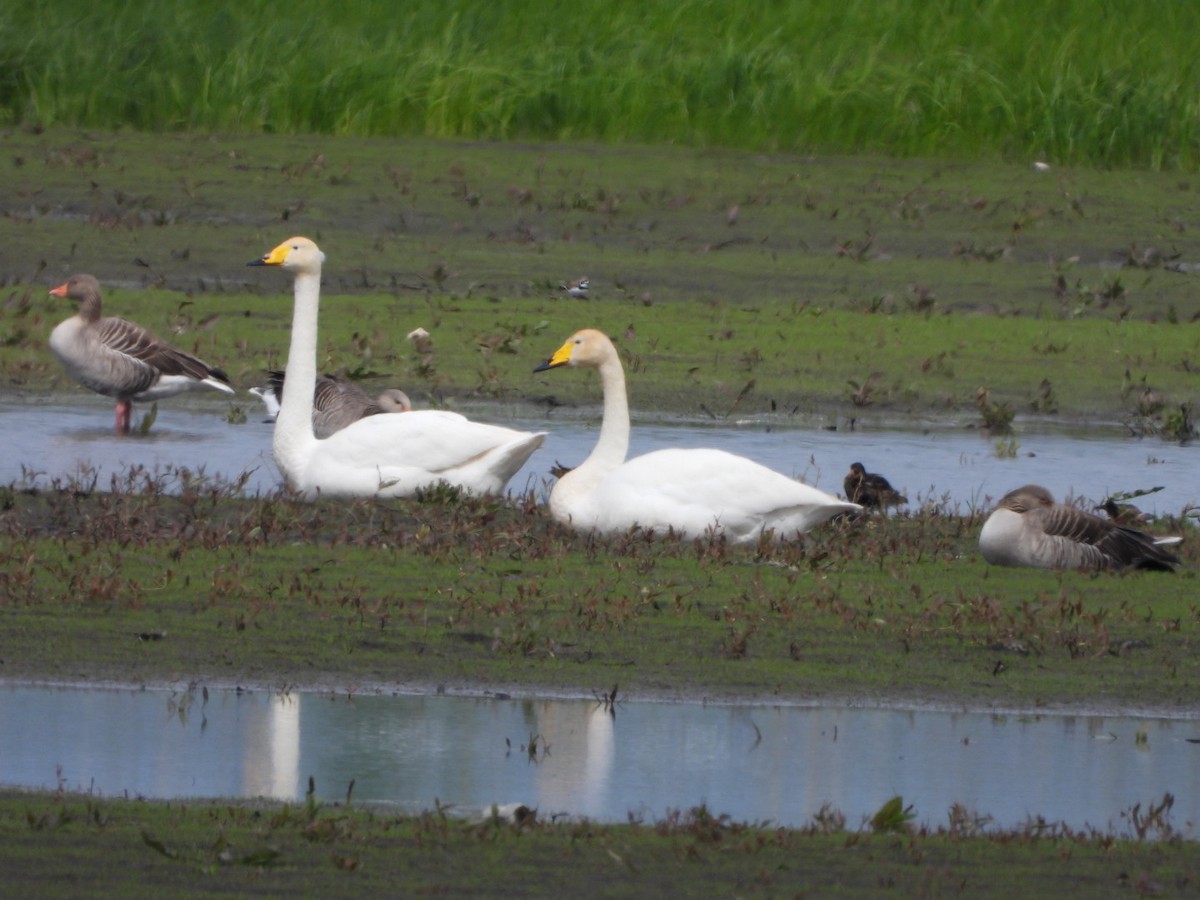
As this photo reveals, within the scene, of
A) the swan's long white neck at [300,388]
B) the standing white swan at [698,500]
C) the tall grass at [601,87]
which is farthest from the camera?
the tall grass at [601,87]

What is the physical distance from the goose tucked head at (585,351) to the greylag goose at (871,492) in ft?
4.07

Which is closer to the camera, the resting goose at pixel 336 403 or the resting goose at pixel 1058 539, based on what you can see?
the resting goose at pixel 1058 539

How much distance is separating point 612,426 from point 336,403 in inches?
99.0

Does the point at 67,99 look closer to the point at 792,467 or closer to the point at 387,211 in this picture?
the point at 387,211

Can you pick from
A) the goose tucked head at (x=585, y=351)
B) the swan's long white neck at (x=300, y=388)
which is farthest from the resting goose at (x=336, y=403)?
the goose tucked head at (x=585, y=351)

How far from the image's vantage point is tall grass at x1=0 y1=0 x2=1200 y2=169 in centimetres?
2280

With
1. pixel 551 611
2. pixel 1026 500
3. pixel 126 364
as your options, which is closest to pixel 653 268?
pixel 126 364

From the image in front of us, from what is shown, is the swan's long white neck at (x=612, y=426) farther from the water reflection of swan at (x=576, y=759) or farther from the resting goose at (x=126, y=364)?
the resting goose at (x=126, y=364)

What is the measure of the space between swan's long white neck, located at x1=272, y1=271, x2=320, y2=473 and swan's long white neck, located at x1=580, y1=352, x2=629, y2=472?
1350mm

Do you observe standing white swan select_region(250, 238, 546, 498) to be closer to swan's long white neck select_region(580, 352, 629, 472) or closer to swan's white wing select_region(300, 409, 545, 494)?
swan's white wing select_region(300, 409, 545, 494)

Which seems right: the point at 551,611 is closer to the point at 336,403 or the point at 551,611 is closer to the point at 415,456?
the point at 415,456

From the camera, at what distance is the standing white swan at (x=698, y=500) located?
952cm

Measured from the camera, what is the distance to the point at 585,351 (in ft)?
35.8

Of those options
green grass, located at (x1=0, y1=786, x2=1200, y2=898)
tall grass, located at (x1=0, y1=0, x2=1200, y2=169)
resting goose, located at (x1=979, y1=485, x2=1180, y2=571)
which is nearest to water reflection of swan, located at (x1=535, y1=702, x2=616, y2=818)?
green grass, located at (x1=0, y1=786, x2=1200, y2=898)
